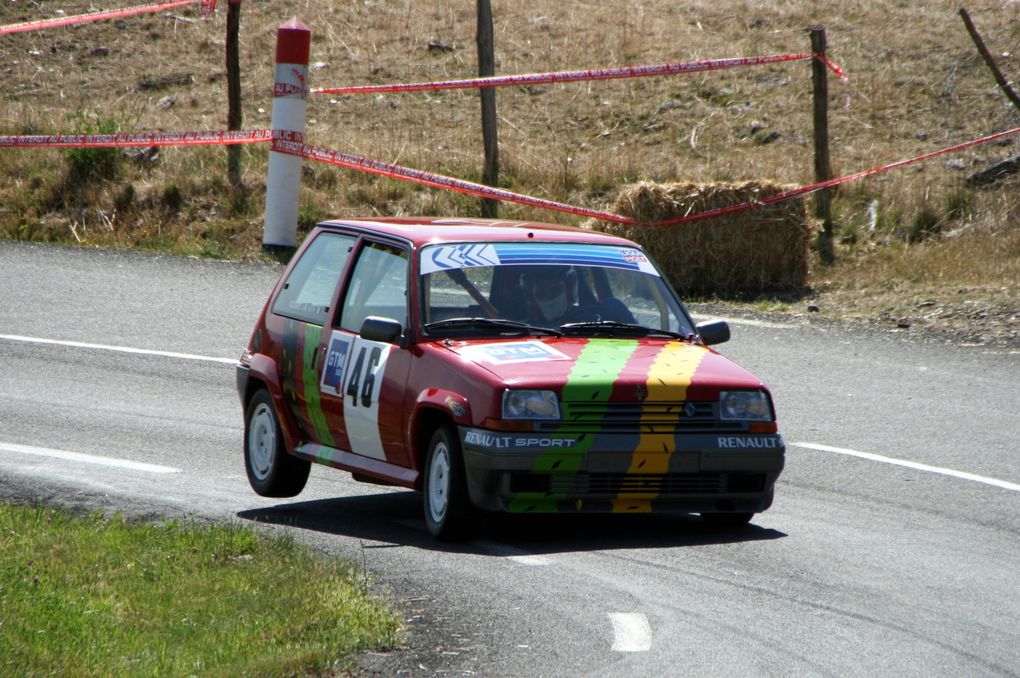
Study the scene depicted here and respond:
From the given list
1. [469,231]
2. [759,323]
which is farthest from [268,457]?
[759,323]

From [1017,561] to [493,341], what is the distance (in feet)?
9.07

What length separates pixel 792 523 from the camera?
8383mm

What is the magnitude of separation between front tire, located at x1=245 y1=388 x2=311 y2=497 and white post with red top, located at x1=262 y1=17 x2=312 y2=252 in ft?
28.2

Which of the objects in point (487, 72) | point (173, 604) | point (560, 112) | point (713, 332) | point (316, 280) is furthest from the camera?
point (560, 112)

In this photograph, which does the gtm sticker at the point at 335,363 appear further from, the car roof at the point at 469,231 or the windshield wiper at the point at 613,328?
the windshield wiper at the point at 613,328

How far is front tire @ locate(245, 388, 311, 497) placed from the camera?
919 cm

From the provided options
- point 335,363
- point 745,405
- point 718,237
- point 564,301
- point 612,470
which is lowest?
point 612,470

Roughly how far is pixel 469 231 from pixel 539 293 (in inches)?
25.9

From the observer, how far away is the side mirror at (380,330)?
7.99 m

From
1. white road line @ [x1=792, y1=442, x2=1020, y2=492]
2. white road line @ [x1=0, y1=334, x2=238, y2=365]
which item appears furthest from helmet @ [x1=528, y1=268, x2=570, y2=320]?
white road line @ [x1=0, y1=334, x2=238, y2=365]

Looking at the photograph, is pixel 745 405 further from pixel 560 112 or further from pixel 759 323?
pixel 560 112

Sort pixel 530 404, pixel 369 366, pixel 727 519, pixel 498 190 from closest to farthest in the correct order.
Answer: pixel 530 404 → pixel 727 519 → pixel 369 366 → pixel 498 190

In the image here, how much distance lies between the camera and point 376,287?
8711mm

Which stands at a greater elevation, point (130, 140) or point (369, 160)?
point (130, 140)
